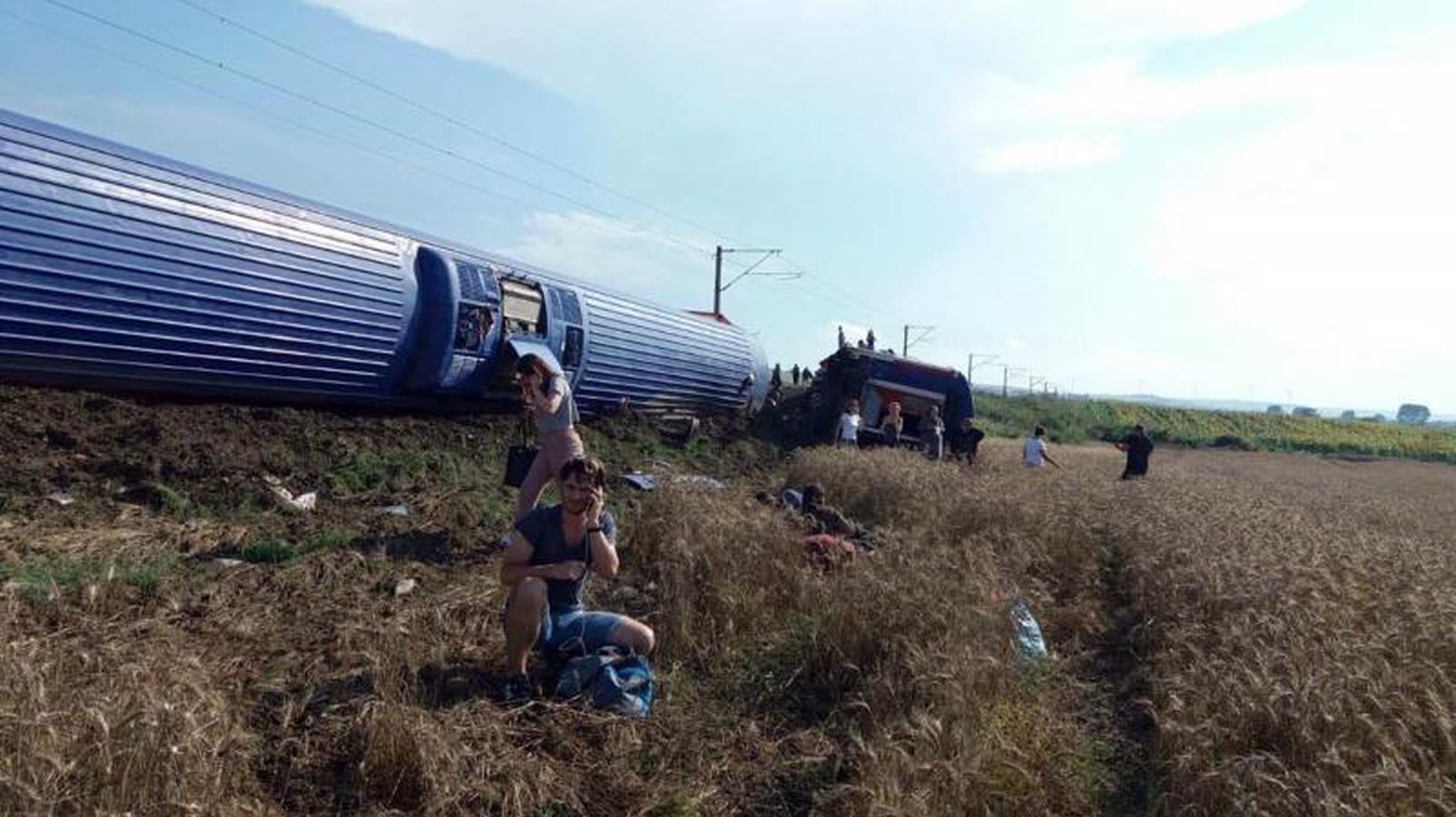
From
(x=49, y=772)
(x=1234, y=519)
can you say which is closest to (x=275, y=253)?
(x=49, y=772)

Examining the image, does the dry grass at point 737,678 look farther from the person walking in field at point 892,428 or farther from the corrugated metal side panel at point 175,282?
the person walking in field at point 892,428

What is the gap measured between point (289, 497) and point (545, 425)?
107 inches

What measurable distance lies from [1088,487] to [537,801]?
9653 mm

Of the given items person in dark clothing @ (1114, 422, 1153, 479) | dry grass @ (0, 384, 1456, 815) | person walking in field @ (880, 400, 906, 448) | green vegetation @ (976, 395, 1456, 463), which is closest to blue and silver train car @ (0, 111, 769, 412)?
dry grass @ (0, 384, 1456, 815)

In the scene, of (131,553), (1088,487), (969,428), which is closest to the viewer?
(131,553)

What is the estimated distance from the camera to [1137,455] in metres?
16.9

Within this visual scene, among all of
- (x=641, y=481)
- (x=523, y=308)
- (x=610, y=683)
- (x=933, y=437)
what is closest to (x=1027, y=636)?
(x=610, y=683)

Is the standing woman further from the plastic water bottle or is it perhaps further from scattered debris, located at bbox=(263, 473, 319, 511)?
the plastic water bottle

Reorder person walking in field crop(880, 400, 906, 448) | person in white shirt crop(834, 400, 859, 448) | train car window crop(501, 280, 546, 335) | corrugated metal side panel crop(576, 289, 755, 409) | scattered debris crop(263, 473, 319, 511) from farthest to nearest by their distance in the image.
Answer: person walking in field crop(880, 400, 906, 448) → person in white shirt crop(834, 400, 859, 448) → corrugated metal side panel crop(576, 289, 755, 409) → train car window crop(501, 280, 546, 335) → scattered debris crop(263, 473, 319, 511)

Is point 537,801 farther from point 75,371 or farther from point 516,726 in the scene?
point 75,371

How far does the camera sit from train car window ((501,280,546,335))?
12.6 metres

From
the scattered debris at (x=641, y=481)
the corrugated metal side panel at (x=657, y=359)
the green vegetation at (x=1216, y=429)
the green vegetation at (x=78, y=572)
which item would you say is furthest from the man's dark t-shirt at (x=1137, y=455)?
the green vegetation at (x=1216, y=429)

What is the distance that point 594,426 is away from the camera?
49.8ft

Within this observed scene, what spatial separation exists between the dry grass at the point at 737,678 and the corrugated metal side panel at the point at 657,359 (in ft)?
22.4
